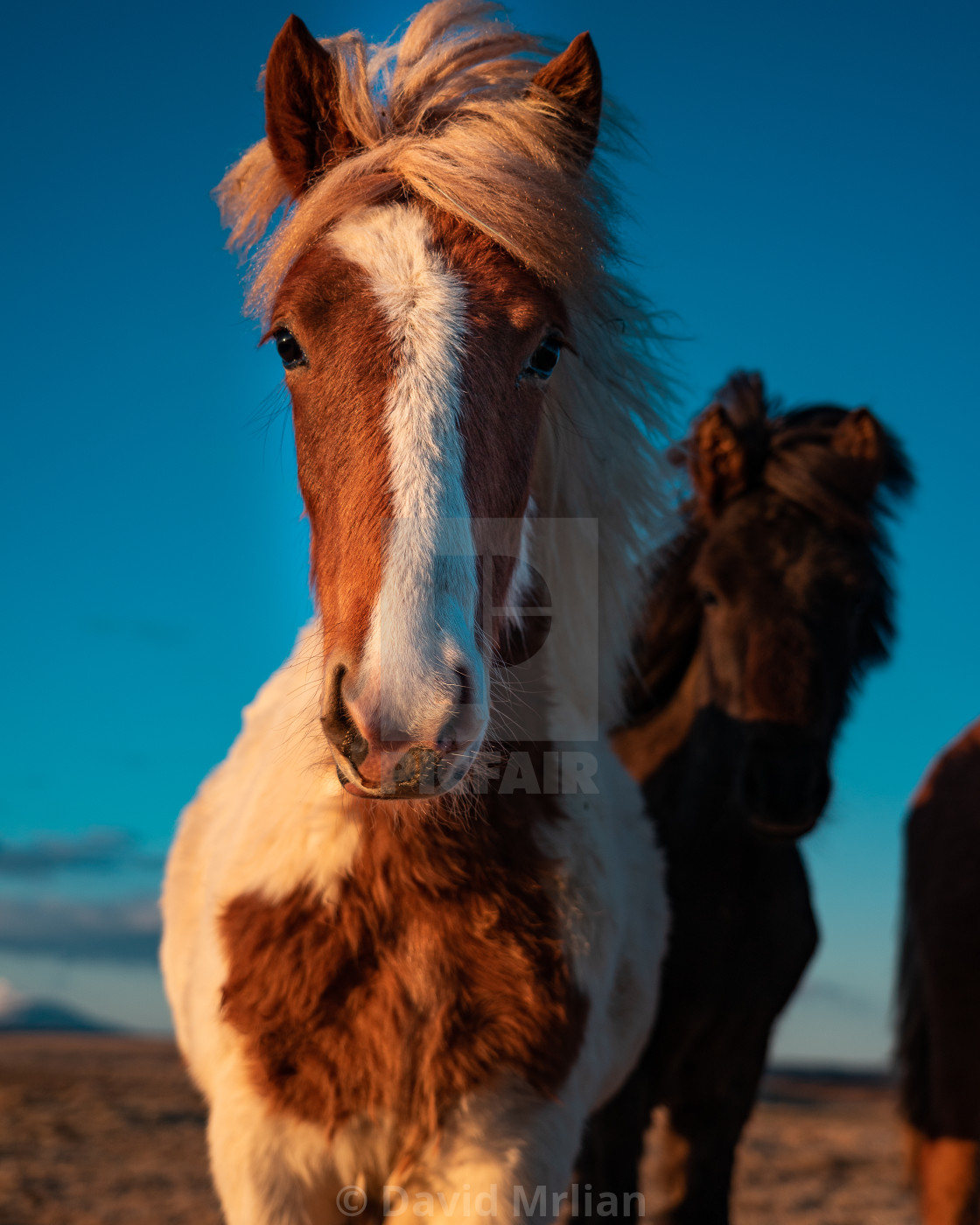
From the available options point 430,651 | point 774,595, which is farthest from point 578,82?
point 774,595

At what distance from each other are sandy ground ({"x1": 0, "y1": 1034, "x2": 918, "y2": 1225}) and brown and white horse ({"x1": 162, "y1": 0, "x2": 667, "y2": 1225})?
3.17 metres

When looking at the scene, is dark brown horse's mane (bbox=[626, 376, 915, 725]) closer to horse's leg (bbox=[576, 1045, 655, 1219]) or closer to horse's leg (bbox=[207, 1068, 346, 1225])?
horse's leg (bbox=[576, 1045, 655, 1219])

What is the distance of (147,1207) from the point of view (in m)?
4.91

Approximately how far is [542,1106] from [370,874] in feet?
1.95

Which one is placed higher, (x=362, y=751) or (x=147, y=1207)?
(x=362, y=751)

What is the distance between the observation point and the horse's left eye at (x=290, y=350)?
2061 mm

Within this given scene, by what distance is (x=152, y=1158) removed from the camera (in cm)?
591

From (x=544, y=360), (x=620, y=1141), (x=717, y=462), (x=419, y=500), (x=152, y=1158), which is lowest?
(x=152, y=1158)

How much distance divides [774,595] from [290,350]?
2.15 meters

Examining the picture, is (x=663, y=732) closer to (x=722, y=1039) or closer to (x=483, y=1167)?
(x=722, y=1039)

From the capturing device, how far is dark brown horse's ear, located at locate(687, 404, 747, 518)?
4.00m

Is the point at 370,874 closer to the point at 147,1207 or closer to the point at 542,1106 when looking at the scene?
the point at 542,1106

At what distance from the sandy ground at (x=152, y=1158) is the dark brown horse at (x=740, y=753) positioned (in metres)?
1.54

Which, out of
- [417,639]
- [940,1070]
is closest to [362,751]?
[417,639]
